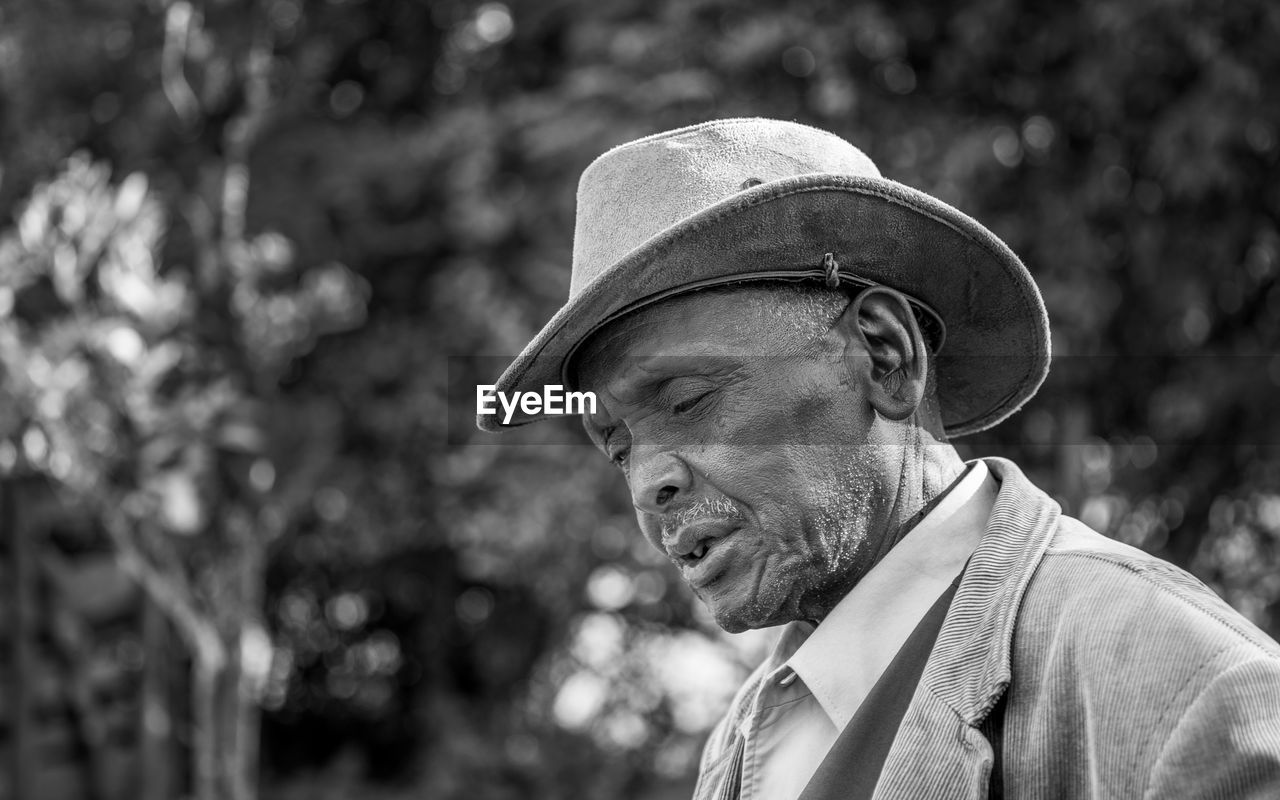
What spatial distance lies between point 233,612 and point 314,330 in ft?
5.27

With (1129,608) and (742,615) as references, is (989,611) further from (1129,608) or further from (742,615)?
(742,615)

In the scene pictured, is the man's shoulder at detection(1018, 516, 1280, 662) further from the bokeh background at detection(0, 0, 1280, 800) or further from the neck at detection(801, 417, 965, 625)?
the bokeh background at detection(0, 0, 1280, 800)

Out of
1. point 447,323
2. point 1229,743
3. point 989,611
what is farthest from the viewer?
point 447,323

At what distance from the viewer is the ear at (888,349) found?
1833 millimetres

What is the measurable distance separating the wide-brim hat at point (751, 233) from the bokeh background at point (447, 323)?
3995 millimetres

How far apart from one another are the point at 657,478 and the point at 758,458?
5.0 inches

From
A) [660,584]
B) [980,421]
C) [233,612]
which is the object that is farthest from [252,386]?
[980,421]

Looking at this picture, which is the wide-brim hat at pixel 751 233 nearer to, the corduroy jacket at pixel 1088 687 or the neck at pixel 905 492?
the neck at pixel 905 492

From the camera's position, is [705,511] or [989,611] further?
[705,511]

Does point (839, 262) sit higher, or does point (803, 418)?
point (839, 262)

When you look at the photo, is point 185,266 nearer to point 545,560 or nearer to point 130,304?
point 130,304

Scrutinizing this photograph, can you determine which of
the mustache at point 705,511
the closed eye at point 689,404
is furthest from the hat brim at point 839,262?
the mustache at point 705,511

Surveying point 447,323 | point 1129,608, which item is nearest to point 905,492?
point 1129,608

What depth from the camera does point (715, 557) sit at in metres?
1.79
